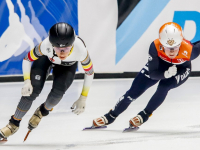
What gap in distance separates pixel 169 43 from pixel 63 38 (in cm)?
107

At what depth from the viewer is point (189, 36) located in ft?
20.5

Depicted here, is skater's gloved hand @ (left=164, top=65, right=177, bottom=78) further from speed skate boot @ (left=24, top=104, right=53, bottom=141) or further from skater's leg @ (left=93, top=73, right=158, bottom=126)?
speed skate boot @ (left=24, top=104, right=53, bottom=141)

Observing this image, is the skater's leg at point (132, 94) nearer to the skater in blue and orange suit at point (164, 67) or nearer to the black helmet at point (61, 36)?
the skater in blue and orange suit at point (164, 67)

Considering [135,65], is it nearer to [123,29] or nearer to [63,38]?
[123,29]

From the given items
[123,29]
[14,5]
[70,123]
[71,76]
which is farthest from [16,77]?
[71,76]

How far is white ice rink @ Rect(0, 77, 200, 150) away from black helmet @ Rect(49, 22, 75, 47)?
1027 mm

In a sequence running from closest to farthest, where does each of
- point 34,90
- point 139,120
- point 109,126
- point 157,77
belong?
1. point 34,90
2. point 157,77
3. point 139,120
4. point 109,126

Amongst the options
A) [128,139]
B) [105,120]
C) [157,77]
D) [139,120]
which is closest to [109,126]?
[105,120]

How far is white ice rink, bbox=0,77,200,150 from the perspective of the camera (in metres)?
3.21

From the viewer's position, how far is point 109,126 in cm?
Answer: 390

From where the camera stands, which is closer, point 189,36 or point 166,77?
point 166,77

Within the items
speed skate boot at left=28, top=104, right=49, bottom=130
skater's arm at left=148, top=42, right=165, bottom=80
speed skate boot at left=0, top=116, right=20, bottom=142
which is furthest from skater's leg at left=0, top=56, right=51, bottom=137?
skater's arm at left=148, top=42, right=165, bottom=80

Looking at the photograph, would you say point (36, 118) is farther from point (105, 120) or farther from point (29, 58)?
point (105, 120)

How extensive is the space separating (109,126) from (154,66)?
100cm
